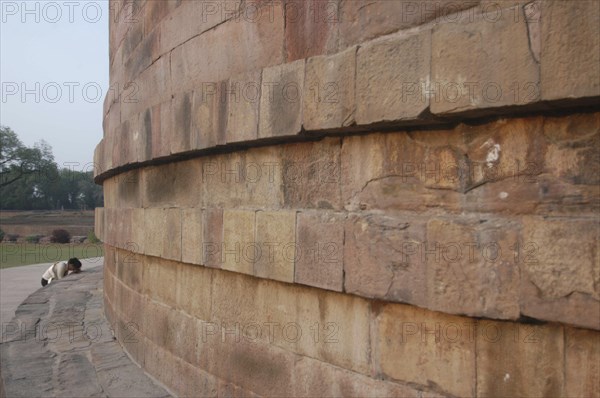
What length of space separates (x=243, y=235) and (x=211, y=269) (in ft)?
1.92

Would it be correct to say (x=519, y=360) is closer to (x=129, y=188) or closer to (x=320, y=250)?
(x=320, y=250)

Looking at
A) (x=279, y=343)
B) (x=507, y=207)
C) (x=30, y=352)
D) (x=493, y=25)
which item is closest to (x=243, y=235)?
(x=279, y=343)

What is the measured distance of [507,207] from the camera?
2.31 meters

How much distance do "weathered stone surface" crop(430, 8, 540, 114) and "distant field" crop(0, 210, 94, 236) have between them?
4025cm

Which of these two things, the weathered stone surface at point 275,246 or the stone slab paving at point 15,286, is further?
the stone slab paving at point 15,286

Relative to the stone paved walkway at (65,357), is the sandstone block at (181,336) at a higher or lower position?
higher

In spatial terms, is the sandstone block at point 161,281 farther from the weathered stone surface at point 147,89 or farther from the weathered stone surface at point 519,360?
the weathered stone surface at point 519,360

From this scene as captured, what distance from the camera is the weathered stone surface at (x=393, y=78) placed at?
2455 mm

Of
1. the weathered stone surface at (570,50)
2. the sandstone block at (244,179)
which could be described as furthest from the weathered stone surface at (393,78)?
the sandstone block at (244,179)

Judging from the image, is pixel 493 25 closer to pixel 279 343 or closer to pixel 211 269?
pixel 279 343

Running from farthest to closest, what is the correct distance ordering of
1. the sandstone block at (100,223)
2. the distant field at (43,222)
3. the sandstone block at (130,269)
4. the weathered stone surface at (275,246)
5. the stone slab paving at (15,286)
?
1. the distant field at (43,222)
2. the stone slab paving at (15,286)
3. the sandstone block at (100,223)
4. the sandstone block at (130,269)
5. the weathered stone surface at (275,246)

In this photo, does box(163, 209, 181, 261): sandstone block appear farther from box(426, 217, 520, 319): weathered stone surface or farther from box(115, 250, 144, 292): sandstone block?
box(426, 217, 520, 319): weathered stone surface

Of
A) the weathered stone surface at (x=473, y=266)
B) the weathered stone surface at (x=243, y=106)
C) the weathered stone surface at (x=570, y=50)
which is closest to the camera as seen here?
the weathered stone surface at (x=570, y=50)

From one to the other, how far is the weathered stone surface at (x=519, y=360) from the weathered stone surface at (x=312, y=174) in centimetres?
104
